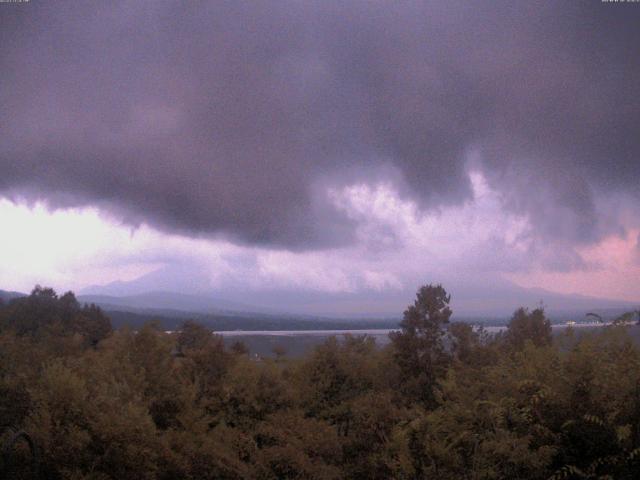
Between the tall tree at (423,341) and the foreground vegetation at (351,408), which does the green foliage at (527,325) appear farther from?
the tall tree at (423,341)

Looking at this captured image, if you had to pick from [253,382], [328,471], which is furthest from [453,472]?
[253,382]

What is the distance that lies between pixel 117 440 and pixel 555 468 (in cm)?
735

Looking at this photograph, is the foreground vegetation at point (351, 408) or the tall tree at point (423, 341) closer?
the foreground vegetation at point (351, 408)

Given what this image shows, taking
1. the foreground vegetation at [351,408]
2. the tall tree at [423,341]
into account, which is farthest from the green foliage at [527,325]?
the tall tree at [423,341]

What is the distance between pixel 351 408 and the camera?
12953 millimetres

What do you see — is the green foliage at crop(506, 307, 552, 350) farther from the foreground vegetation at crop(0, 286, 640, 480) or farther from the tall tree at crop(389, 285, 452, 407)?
the tall tree at crop(389, 285, 452, 407)

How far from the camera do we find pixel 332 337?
21688 millimetres

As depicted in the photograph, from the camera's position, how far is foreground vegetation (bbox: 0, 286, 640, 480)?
6.96 meters

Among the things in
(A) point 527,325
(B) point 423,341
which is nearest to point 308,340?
(A) point 527,325

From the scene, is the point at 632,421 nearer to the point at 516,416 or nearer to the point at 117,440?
the point at 516,416

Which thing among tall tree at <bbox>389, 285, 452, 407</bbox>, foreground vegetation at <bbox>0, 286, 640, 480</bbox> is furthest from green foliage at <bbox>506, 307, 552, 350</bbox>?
tall tree at <bbox>389, 285, 452, 407</bbox>

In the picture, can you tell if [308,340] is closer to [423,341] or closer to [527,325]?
[527,325]

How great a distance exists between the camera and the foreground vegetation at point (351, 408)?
6.96 meters

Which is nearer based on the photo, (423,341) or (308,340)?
(423,341)
